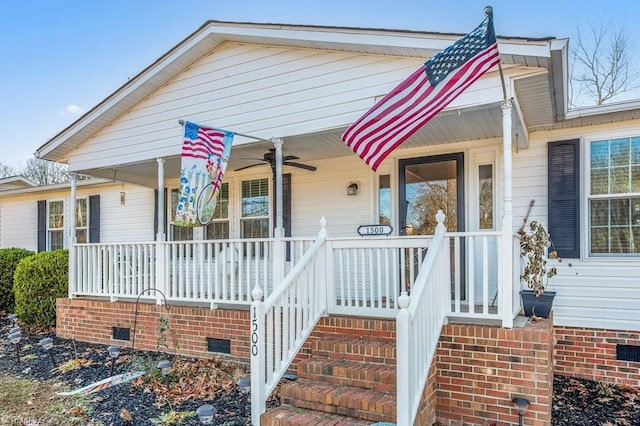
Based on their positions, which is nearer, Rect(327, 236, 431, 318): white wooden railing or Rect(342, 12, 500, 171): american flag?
Rect(342, 12, 500, 171): american flag

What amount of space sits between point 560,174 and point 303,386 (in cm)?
420

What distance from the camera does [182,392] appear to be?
477 centimetres

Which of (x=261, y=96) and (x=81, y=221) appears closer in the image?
(x=261, y=96)

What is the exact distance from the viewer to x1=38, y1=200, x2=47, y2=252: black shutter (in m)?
11.3

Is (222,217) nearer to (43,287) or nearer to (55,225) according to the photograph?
(43,287)

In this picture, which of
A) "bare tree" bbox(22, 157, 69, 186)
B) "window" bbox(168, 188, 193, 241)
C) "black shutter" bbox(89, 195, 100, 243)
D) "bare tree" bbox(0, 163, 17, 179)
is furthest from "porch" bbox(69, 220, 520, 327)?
"bare tree" bbox(0, 163, 17, 179)

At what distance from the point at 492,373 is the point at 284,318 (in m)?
2.03

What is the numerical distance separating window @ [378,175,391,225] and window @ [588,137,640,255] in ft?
8.82

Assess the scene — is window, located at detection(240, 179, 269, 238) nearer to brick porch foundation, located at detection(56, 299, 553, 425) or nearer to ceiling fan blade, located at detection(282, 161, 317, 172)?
A: ceiling fan blade, located at detection(282, 161, 317, 172)

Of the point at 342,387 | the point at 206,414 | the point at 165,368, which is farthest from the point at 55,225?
the point at 342,387

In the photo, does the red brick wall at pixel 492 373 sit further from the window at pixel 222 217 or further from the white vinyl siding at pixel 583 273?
the window at pixel 222 217

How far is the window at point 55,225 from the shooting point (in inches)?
440

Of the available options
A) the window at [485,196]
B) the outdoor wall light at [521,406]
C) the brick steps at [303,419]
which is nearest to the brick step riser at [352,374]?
the brick steps at [303,419]

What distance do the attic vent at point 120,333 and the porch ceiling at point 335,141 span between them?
2.74m
